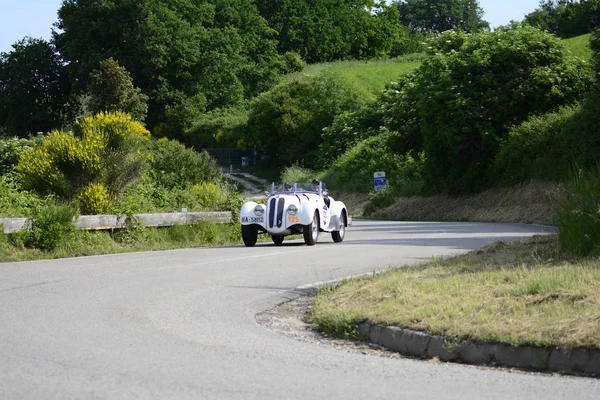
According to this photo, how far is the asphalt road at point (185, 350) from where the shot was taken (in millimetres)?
7516

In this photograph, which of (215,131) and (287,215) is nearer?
(287,215)

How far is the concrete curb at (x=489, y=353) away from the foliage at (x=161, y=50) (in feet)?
263

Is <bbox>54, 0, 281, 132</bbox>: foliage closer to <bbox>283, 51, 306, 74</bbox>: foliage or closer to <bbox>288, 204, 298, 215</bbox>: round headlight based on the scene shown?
<bbox>283, 51, 306, 74</bbox>: foliage

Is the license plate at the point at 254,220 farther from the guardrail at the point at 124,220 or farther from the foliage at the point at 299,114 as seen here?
the foliage at the point at 299,114

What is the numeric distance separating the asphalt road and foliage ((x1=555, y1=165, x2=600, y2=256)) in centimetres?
347

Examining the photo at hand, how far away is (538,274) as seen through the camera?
38.4 ft

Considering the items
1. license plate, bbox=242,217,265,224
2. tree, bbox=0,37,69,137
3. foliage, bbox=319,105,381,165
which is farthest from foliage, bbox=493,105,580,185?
tree, bbox=0,37,69,137

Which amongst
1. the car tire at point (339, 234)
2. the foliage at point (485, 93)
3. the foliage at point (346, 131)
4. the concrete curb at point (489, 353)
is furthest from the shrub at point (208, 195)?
the foliage at point (346, 131)

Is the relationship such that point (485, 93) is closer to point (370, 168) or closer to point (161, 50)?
point (370, 168)

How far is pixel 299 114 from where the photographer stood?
79.7 m

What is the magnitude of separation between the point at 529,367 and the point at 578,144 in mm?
30407

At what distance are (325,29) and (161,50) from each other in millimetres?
37460

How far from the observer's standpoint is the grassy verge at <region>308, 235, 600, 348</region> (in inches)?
349

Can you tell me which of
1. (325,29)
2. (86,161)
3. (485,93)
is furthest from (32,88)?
(86,161)
